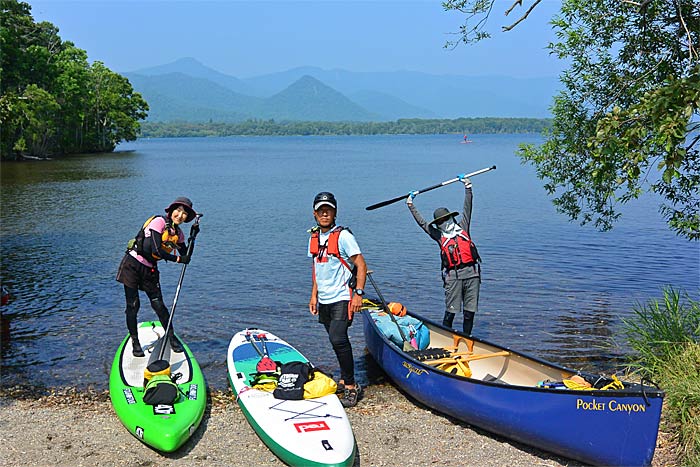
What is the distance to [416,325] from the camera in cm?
983

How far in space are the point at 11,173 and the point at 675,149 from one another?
49.3m

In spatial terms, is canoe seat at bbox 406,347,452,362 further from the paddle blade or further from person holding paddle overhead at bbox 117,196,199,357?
person holding paddle overhead at bbox 117,196,199,357

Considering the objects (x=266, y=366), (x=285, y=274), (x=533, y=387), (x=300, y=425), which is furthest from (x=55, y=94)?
(x=533, y=387)

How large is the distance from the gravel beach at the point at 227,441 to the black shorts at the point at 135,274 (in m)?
1.58

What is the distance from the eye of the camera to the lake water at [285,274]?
446 inches

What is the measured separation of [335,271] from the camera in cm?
766

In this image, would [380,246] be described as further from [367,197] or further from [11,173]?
[11,173]

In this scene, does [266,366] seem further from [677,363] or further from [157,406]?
[677,363]

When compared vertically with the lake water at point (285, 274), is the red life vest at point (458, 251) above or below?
above

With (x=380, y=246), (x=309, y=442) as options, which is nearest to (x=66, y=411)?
(x=309, y=442)

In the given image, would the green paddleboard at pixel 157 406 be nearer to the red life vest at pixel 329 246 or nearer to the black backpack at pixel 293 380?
the black backpack at pixel 293 380

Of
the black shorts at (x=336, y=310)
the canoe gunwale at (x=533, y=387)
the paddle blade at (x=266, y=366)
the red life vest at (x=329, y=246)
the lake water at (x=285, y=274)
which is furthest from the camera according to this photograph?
the lake water at (x=285, y=274)

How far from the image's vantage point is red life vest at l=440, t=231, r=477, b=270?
923cm

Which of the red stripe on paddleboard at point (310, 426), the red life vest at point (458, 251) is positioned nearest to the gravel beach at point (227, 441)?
the red stripe on paddleboard at point (310, 426)
